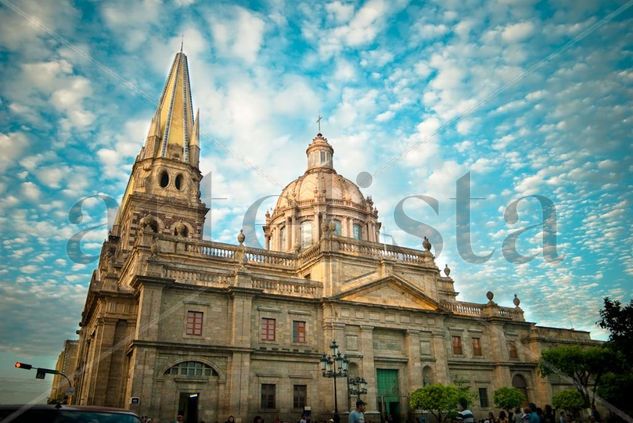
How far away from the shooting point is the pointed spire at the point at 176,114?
42875 millimetres

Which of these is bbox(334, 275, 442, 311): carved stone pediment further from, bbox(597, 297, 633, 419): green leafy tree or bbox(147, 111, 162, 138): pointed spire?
bbox(147, 111, 162, 138): pointed spire

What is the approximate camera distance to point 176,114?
45.1 metres

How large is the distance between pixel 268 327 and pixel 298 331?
6.37 ft

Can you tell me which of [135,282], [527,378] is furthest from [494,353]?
[135,282]

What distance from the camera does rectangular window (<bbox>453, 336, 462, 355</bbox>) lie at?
114 ft

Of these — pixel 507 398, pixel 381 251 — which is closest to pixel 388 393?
pixel 507 398

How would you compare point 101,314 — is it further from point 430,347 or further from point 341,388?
point 430,347

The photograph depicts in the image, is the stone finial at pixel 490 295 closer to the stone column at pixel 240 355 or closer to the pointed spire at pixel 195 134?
the stone column at pixel 240 355

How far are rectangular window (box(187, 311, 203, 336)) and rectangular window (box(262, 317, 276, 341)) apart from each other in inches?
145

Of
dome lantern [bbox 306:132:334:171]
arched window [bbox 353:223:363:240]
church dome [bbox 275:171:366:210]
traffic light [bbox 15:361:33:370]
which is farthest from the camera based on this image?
dome lantern [bbox 306:132:334:171]

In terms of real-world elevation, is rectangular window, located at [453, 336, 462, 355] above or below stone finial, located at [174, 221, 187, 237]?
below

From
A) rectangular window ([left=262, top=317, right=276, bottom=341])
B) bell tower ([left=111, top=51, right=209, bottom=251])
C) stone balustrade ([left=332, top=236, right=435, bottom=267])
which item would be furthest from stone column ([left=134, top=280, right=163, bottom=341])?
bell tower ([left=111, top=51, right=209, bottom=251])

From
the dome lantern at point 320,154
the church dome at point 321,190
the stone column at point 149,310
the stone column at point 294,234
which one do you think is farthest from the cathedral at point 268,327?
the dome lantern at point 320,154

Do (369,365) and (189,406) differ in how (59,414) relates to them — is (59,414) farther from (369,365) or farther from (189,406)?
(369,365)
